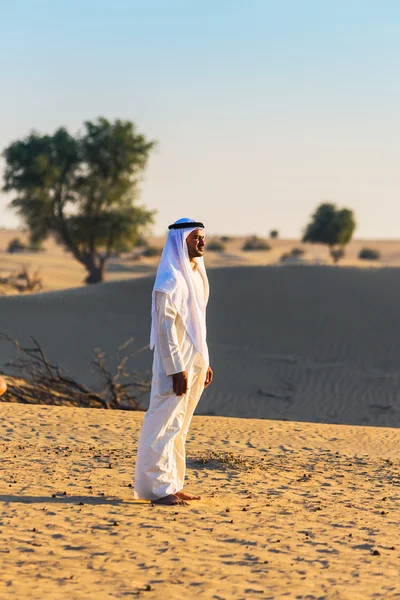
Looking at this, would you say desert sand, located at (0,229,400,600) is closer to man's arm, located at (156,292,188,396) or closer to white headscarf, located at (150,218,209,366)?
man's arm, located at (156,292,188,396)

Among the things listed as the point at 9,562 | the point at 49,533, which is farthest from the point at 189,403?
the point at 9,562

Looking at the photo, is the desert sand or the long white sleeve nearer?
the desert sand

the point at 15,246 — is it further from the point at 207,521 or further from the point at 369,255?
the point at 207,521

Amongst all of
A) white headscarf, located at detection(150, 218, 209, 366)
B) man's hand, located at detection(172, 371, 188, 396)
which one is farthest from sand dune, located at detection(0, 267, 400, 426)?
man's hand, located at detection(172, 371, 188, 396)

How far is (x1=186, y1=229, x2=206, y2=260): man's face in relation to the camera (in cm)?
677

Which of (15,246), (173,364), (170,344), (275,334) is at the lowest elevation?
(275,334)

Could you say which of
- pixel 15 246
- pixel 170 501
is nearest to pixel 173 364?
pixel 170 501

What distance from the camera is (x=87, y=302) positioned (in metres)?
26.7

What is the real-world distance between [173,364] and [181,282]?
551 mm

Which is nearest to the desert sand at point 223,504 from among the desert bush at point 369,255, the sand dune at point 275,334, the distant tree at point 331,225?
the sand dune at point 275,334

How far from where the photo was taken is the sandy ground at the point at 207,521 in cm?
516

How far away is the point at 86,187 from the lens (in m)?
43.6

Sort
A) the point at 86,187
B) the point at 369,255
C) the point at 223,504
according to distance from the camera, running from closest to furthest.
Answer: the point at 223,504 → the point at 86,187 → the point at 369,255

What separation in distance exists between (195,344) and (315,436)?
162 inches
